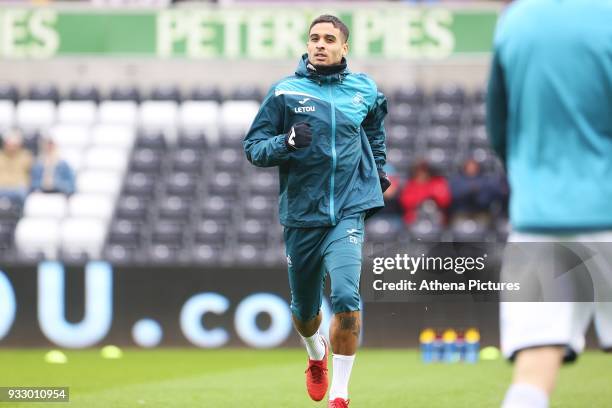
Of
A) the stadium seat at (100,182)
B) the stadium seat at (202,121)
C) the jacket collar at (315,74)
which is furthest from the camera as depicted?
the stadium seat at (202,121)

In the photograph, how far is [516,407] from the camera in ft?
14.4

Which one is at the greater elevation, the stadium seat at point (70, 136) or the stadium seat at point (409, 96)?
the stadium seat at point (409, 96)

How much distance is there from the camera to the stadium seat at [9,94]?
1980cm

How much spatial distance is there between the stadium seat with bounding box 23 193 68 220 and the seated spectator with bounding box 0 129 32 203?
0.14 meters

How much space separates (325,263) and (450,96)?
11830 millimetres

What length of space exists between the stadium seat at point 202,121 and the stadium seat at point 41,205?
2.90 meters

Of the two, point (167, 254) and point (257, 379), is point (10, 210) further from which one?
point (257, 379)

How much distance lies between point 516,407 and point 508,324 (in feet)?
0.99

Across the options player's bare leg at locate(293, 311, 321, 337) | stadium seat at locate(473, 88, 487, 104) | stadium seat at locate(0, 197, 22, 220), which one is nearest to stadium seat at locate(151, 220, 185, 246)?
stadium seat at locate(0, 197, 22, 220)

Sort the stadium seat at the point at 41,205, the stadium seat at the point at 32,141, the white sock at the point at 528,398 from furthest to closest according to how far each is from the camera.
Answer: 1. the stadium seat at the point at 32,141
2. the stadium seat at the point at 41,205
3. the white sock at the point at 528,398

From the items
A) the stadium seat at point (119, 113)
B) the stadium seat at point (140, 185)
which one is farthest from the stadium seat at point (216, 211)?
the stadium seat at point (119, 113)

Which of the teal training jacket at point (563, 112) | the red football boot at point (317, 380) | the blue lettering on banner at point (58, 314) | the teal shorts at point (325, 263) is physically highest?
the teal training jacket at point (563, 112)

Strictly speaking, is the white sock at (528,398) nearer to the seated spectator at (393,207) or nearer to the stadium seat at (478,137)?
the seated spectator at (393,207)

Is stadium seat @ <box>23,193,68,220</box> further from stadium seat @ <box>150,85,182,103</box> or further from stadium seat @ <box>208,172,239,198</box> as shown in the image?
stadium seat @ <box>150,85,182,103</box>
